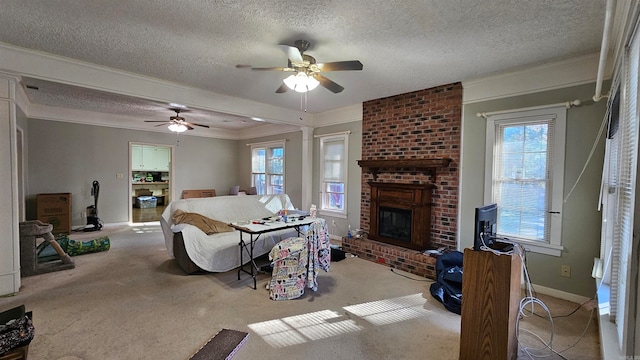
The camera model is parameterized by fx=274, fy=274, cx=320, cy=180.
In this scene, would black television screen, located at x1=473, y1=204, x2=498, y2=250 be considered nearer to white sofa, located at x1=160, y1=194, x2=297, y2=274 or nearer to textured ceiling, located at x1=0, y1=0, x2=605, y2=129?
textured ceiling, located at x1=0, y1=0, x2=605, y2=129

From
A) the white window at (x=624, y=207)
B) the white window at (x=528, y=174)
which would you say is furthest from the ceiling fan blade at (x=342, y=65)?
the white window at (x=528, y=174)

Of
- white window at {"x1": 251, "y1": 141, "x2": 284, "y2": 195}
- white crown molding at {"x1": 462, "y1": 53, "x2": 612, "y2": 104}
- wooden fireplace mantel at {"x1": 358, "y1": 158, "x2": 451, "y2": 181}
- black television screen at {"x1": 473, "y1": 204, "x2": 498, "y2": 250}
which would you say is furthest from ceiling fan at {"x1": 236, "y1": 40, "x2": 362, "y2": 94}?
white window at {"x1": 251, "y1": 141, "x2": 284, "y2": 195}

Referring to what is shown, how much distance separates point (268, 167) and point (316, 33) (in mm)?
5262

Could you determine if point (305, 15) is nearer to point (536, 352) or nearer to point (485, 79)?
point (485, 79)

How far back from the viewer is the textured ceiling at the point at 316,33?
2143 millimetres

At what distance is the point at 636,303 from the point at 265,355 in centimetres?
216

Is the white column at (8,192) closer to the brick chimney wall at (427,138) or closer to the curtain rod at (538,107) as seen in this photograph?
the brick chimney wall at (427,138)

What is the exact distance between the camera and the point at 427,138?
4.21 metres

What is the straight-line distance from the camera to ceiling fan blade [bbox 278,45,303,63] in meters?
2.35

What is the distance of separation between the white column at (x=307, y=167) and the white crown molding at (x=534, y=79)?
10.3ft

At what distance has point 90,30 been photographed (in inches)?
100

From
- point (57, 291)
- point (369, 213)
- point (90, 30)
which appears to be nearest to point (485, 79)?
point (369, 213)

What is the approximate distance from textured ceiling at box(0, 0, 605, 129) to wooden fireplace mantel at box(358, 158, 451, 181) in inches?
45.4

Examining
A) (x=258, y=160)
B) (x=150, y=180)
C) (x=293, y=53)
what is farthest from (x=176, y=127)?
(x=150, y=180)
